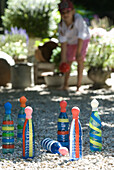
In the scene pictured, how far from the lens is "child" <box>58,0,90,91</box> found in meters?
6.72

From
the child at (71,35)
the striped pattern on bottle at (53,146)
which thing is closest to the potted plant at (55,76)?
the child at (71,35)

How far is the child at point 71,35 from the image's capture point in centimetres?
672

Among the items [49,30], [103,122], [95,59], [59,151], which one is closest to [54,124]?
[103,122]

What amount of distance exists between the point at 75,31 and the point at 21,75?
62.1 inches

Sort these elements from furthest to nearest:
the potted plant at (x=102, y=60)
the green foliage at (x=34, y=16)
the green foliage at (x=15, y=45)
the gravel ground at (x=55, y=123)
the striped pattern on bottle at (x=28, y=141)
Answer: the green foliage at (x=34, y=16) < the green foliage at (x=15, y=45) < the potted plant at (x=102, y=60) < the striped pattern on bottle at (x=28, y=141) < the gravel ground at (x=55, y=123)

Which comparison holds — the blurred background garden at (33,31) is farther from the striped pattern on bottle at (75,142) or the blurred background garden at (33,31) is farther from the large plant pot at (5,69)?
the striped pattern on bottle at (75,142)

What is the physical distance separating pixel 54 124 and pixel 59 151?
55.5 inches

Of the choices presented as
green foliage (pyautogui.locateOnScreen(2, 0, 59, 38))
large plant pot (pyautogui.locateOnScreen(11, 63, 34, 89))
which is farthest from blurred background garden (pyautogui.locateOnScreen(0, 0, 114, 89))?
large plant pot (pyautogui.locateOnScreen(11, 63, 34, 89))

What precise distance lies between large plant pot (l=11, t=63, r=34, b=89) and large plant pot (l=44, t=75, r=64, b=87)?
1.27 feet

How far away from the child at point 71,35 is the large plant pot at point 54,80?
50 cm

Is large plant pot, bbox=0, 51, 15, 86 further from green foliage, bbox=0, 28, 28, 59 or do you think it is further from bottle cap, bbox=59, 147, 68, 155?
bottle cap, bbox=59, 147, 68, 155

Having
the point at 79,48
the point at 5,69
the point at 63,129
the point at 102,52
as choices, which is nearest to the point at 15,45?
the point at 5,69

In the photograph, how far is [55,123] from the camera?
4.47m

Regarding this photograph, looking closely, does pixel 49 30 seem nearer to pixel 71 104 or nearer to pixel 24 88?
pixel 24 88
